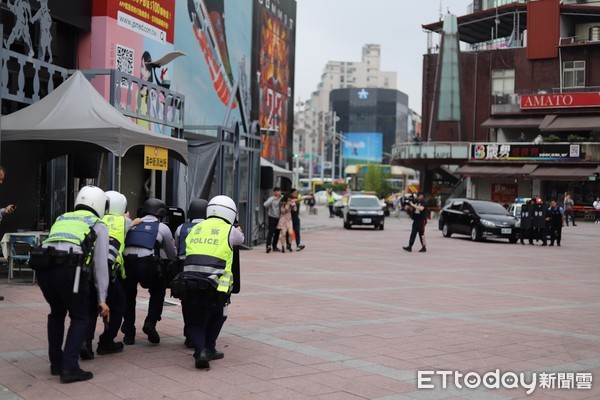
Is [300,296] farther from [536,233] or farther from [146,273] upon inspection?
[536,233]

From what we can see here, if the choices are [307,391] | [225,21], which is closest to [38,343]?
[307,391]

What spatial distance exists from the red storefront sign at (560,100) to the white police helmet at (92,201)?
5092 cm

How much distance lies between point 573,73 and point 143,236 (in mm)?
55651

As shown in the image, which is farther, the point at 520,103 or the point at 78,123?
the point at 520,103

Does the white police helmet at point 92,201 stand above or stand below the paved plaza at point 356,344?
above

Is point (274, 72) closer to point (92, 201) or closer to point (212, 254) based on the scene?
point (212, 254)

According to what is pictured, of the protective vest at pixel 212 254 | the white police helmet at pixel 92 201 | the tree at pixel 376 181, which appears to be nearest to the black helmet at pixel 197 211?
the protective vest at pixel 212 254

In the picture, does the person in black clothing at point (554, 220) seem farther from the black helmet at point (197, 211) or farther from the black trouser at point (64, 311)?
the black trouser at point (64, 311)

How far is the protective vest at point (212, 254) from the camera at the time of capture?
657cm

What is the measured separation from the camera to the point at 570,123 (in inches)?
2053

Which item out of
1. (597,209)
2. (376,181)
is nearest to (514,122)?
(597,209)

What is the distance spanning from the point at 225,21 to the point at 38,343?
25.3 metres

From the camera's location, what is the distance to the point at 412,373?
255 inches

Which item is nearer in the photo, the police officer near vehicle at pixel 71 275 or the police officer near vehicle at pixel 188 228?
the police officer near vehicle at pixel 71 275
